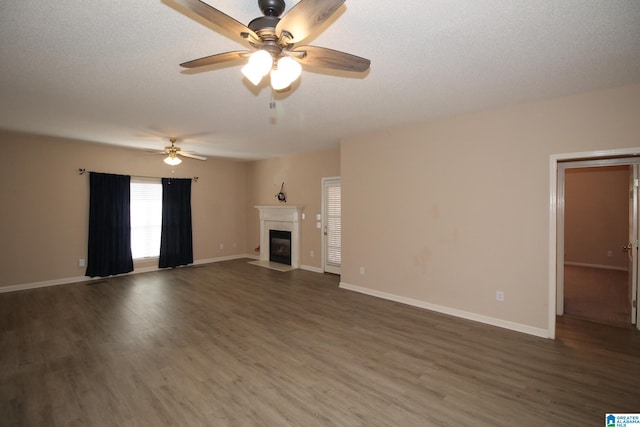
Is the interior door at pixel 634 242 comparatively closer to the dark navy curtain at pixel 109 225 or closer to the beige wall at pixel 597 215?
the beige wall at pixel 597 215

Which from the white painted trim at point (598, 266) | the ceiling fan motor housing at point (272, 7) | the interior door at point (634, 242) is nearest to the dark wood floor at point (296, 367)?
the interior door at point (634, 242)

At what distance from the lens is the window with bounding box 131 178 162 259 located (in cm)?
652

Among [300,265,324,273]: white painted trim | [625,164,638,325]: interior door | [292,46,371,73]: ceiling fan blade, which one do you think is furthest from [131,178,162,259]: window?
[625,164,638,325]: interior door

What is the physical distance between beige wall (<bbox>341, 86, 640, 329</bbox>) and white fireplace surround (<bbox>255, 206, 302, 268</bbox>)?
2.26 m

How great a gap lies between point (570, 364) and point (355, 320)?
220cm

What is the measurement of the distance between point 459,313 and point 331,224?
10.4 feet

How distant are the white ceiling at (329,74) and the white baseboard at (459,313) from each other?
2.68 m

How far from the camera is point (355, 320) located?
12.5 ft

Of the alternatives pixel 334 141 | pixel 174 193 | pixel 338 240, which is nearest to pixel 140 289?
pixel 174 193

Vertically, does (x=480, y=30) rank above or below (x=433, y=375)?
above

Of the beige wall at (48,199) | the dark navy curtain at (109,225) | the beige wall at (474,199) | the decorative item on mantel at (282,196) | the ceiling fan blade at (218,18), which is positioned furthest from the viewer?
the decorative item on mantel at (282,196)

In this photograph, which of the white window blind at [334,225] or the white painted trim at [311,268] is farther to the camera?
the white painted trim at [311,268]

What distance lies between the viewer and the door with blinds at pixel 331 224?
20.6 ft

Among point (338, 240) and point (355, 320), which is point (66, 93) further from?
point (338, 240)
